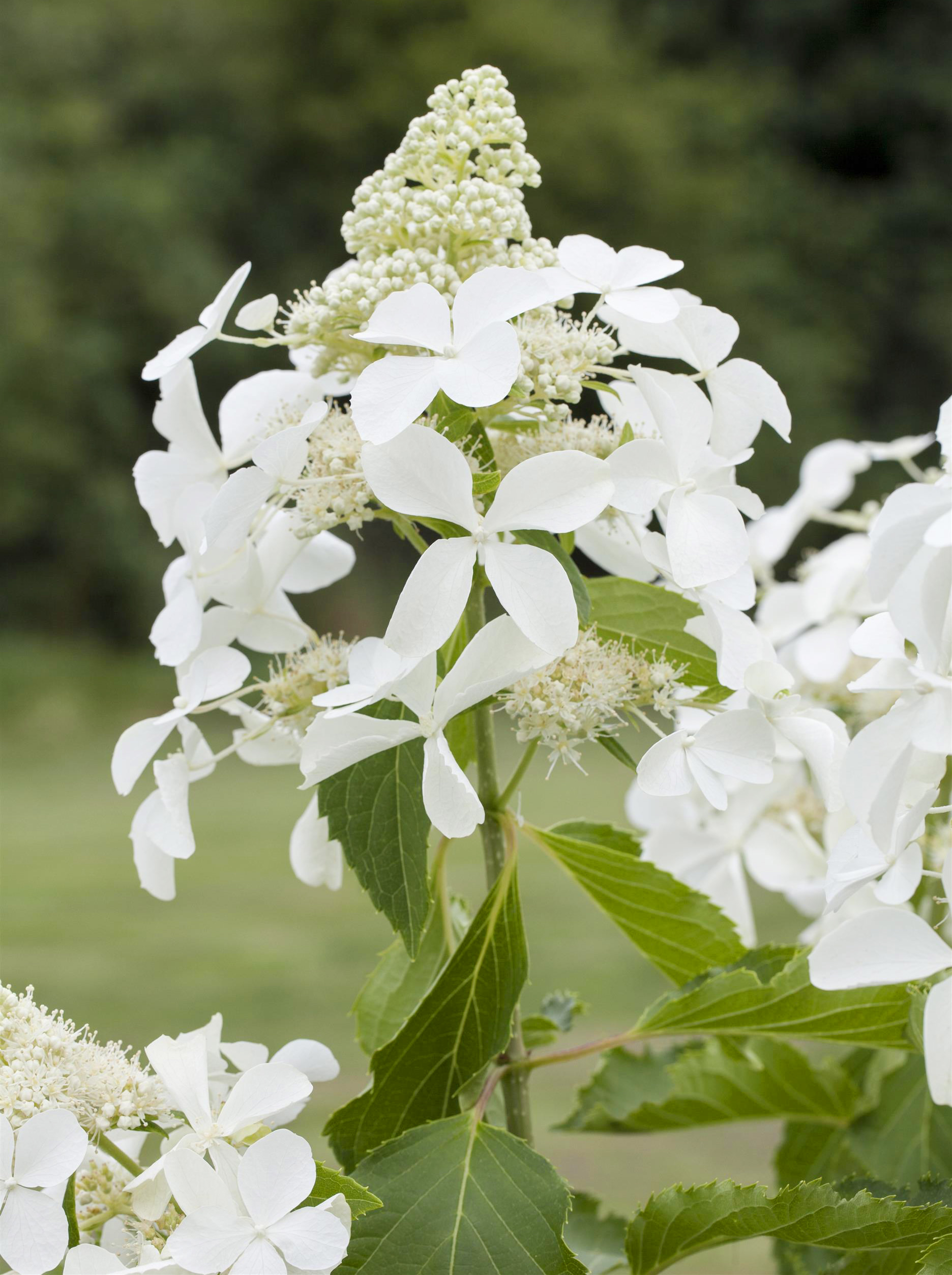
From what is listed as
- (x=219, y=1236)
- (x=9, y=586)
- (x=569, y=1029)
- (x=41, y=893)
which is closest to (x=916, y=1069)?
(x=569, y=1029)

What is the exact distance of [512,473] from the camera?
1.31 feet

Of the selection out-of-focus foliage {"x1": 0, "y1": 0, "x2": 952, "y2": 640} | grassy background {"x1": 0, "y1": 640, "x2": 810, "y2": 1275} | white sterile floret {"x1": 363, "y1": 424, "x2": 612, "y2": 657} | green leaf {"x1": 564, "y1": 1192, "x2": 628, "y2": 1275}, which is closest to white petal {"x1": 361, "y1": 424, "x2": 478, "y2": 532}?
white sterile floret {"x1": 363, "y1": 424, "x2": 612, "y2": 657}

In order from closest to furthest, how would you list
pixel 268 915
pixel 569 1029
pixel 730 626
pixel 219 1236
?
1. pixel 219 1236
2. pixel 730 626
3. pixel 569 1029
4. pixel 268 915

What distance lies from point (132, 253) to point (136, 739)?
341 inches

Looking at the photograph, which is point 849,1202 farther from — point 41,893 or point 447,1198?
point 41,893

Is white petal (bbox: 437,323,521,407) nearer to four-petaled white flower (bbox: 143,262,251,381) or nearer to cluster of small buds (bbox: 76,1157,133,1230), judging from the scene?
four-petaled white flower (bbox: 143,262,251,381)

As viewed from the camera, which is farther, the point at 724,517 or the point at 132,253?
the point at 132,253

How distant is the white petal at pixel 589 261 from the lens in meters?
0.44

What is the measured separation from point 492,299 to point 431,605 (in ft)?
0.32

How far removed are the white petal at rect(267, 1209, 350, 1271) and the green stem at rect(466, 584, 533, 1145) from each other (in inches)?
5.5

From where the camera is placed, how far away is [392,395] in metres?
0.39

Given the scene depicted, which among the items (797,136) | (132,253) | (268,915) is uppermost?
(797,136)

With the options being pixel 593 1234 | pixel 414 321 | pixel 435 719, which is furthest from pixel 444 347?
pixel 593 1234

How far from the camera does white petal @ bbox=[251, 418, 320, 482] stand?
1.40ft
